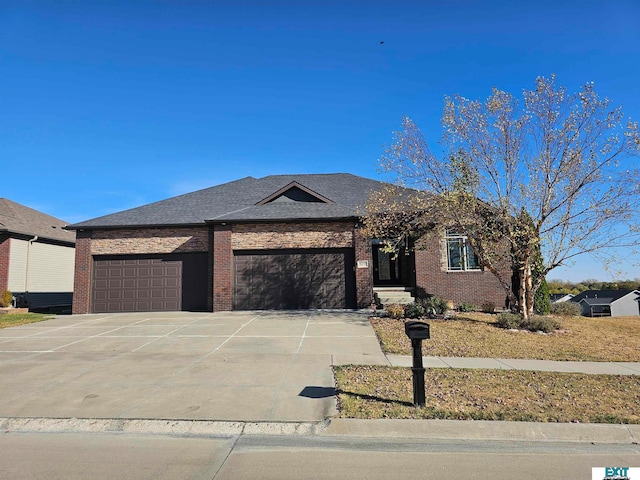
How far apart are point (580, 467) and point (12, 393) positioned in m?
7.74

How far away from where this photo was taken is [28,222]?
870 inches

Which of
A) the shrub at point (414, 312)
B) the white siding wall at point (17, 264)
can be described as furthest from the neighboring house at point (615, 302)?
the white siding wall at point (17, 264)

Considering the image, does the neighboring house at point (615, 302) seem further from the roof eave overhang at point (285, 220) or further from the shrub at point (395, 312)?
the roof eave overhang at point (285, 220)

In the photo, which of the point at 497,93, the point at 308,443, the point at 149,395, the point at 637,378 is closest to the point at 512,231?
the point at 497,93

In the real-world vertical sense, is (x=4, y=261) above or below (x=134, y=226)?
below

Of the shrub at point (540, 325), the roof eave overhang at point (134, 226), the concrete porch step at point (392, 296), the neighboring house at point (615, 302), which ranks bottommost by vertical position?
the neighboring house at point (615, 302)

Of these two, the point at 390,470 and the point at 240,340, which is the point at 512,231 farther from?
the point at 390,470

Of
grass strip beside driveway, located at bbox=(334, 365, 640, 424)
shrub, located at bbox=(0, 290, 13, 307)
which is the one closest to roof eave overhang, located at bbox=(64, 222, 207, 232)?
shrub, located at bbox=(0, 290, 13, 307)

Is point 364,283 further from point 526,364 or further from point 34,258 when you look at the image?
point 34,258

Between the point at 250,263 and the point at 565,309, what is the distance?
13.3m

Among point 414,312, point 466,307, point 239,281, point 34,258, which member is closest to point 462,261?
point 466,307

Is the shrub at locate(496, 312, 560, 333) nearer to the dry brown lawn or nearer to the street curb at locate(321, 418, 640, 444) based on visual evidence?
the dry brown lawn

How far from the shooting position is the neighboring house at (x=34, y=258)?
19.1 meters

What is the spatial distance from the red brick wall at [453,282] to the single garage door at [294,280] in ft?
10.3
